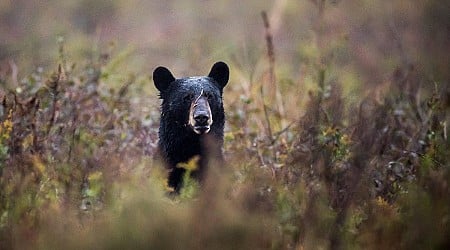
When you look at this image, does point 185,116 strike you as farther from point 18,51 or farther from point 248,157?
point 18,51

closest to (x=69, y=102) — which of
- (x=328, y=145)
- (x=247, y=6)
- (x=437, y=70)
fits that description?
(x=328, y=145)

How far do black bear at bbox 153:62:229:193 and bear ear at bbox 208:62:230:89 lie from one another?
0.21m

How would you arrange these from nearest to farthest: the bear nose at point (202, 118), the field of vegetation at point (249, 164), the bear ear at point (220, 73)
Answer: the field of vegetation at point (249, 164) < the bear nose at point (202, 118) < the bear ear at point (220, 73)

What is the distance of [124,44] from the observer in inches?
809

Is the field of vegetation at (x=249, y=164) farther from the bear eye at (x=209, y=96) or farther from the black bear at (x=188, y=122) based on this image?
the bear eye at (x=209, y=96)

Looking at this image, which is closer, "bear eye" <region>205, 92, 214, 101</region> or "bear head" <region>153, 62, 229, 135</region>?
"bear head" <region>153, 62, 229, 135</region>

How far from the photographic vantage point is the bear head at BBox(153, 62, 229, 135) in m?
7.57

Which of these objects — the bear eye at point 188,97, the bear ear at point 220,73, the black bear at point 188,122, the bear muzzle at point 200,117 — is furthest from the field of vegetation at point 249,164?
the bear ear at point 220,73

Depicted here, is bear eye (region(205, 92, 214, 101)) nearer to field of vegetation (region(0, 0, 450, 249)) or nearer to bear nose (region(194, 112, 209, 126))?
bear nose (region(194, 112, 209, 126))

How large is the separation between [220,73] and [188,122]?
0.82m

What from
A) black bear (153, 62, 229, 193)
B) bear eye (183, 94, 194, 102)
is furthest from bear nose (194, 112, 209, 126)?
bear eye (183, 94, 194, 102)

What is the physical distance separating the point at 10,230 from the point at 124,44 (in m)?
15.3

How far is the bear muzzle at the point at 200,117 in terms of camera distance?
753 cm

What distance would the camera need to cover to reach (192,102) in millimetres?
7738
